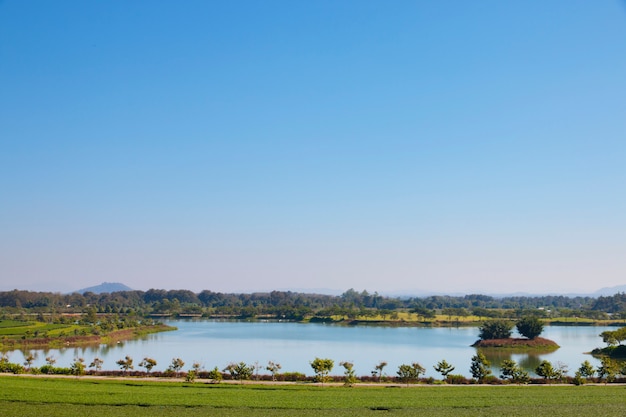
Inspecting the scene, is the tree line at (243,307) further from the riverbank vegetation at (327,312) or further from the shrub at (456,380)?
the shrub at (456,380)

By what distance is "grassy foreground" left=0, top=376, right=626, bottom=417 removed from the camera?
18.9 m

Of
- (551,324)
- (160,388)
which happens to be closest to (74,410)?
(160,388)

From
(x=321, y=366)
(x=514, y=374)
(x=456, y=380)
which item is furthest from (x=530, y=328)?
(x=321, y=366)

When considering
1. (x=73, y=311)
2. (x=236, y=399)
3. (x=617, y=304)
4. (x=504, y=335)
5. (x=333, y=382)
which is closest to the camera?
(x=236, y=399)

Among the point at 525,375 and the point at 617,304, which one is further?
the point at 617,304

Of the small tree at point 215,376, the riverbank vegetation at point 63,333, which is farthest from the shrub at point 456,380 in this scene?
the riverbank vegetation at point 63,333

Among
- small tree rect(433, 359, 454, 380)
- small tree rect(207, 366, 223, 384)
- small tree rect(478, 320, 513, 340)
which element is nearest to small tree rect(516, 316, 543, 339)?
small tree rect(478, 320, 513, 340)

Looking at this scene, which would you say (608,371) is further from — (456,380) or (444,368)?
(444,368)

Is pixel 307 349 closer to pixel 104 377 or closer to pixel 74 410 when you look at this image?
pixel 104 377

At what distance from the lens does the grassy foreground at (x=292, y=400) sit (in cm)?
1891

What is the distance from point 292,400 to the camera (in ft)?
69.3

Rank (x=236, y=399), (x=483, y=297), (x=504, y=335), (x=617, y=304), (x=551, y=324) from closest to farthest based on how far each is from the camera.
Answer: (x=236, y=399) < (x=504, y=335) < (x=551, y=324) < (x=617, y=304) < (x=483, y=297)

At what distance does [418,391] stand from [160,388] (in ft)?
37.0

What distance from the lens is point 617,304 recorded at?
421 ft
